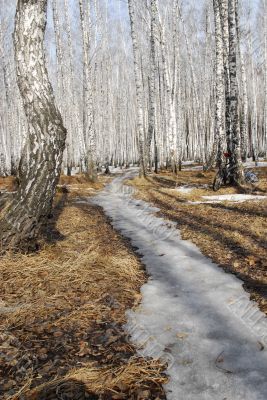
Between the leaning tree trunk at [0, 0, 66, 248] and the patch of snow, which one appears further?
the patch of snow

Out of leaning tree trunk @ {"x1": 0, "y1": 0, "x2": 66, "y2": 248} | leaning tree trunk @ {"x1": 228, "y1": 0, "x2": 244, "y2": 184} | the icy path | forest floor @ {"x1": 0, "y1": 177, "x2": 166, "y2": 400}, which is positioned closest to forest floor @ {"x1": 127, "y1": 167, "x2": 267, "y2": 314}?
the icy path

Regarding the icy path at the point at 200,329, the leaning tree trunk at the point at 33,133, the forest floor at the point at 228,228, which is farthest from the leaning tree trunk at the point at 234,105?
the leaning tree trunk at the point at 33,133

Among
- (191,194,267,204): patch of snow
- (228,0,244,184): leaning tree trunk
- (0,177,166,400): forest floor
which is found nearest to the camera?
(0,177,166,400): forest floor

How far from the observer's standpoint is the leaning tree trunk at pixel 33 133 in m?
4.27

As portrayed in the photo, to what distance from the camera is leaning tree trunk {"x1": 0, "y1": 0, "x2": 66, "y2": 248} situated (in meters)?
4.27

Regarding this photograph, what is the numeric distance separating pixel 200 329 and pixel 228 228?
3.53 metres

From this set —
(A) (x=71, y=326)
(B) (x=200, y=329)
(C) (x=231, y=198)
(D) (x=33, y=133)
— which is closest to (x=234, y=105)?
(C) (x=231, y=198)

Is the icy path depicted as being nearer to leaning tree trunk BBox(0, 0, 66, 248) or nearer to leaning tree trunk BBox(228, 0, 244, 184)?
leaning tree trunk BBox(0, 0, 66, 248)

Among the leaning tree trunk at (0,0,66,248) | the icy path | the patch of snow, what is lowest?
the icy path

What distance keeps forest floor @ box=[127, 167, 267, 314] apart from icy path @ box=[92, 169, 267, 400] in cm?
21

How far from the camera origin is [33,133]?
435 centimetres

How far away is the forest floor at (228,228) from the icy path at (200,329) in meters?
0.21

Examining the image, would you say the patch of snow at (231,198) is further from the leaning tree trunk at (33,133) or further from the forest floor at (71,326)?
the leaning tree trunk at (33,133)

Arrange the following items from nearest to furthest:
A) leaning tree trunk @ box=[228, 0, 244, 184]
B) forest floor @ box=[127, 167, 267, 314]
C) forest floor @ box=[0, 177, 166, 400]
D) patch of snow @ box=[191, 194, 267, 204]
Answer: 1. forest floor @ box=[0, 177, 166, 400]
2. forest floor @ box=[127, 167, 267, 314]
3. patch of snow @ box=[191, 194, 267, 204]
4. leaning tree trunk @ box=[228, 0, 244, 184]
